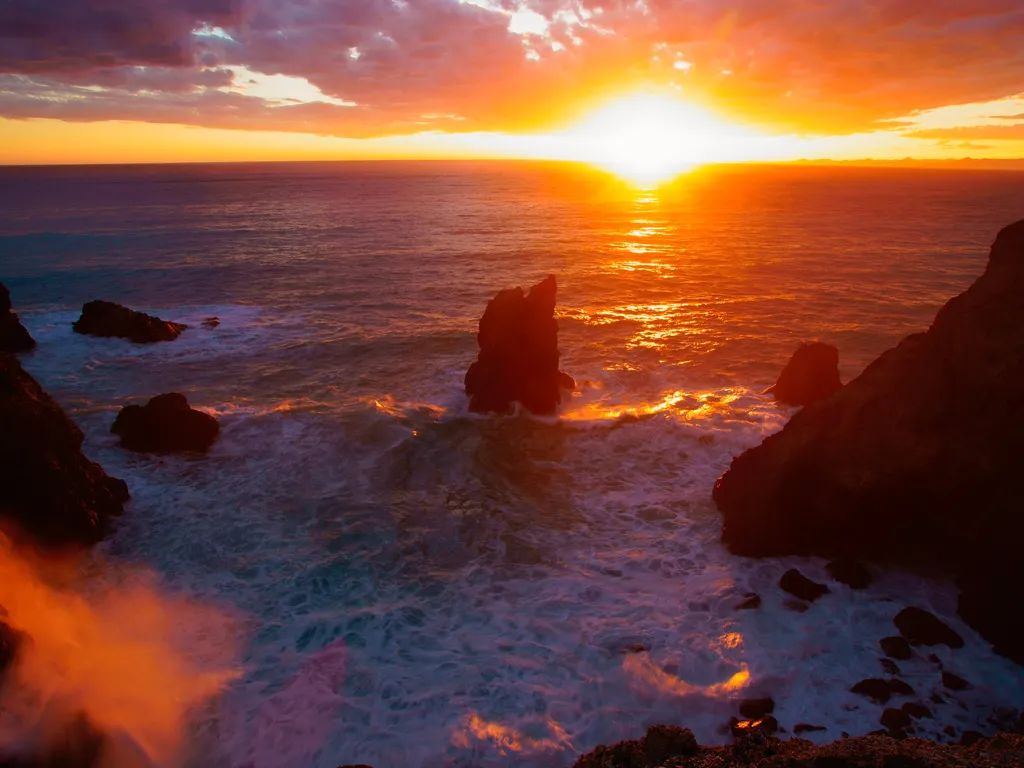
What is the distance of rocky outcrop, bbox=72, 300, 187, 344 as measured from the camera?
1382 inches

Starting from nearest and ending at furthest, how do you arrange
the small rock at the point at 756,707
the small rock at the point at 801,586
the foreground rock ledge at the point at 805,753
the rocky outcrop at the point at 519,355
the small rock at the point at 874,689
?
the foreground rock ledge at the point at 805,753 < the small rock at the point at 756,707 < the small rock at the point at 874,689 < the small rock at the point at 801,586 < the rocky outcrop at the point at 519,355

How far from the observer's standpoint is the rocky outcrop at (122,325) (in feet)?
115

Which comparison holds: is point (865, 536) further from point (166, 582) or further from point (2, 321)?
point (2, 321)

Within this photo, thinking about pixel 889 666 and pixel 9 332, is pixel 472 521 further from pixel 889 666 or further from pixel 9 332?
pixel 9 332

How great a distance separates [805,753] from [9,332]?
3956 centimetres

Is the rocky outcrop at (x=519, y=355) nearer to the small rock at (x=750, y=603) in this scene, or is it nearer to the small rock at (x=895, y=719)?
the small rock at (x=750, y=603)

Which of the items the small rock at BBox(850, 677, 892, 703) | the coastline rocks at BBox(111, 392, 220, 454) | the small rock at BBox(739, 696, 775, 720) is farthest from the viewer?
the coastline rocks at BBox(111, 392, 220, 454)

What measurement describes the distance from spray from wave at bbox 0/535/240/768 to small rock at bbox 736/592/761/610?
1041 cm

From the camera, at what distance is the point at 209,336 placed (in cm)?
3675

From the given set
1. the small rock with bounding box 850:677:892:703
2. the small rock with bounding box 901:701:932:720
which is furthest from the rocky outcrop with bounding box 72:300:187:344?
the small rock with bounding box 901:701:932:720

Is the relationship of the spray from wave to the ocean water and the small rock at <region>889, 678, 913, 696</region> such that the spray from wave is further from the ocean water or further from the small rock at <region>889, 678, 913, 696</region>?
the small rock at <region>889, 678, 913, 696</region>

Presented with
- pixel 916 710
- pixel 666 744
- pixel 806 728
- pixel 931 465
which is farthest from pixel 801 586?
pixel 666 744

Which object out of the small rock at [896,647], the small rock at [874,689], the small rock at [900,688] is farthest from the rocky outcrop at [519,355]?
the small rock at [900,688]

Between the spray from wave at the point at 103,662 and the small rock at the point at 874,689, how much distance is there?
451 inches
